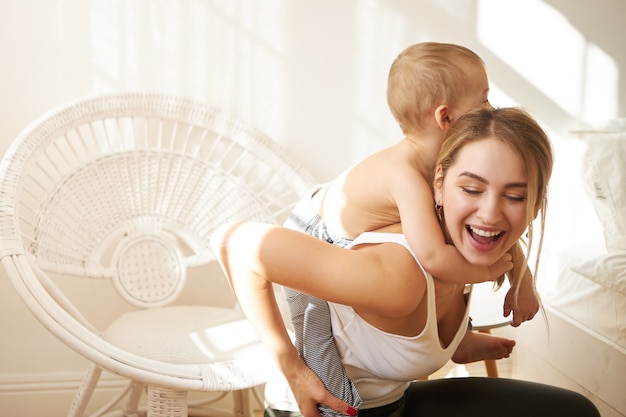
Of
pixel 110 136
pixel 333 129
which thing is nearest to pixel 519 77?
pixel 333 129

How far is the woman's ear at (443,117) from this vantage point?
1.32m

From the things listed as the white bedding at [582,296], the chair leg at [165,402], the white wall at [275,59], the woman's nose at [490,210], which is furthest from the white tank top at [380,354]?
the white wall at [275,59]

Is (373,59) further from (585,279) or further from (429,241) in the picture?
(429,241)

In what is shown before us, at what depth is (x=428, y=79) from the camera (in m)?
1.34

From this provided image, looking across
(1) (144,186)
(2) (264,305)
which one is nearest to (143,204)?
(1) (144,186)

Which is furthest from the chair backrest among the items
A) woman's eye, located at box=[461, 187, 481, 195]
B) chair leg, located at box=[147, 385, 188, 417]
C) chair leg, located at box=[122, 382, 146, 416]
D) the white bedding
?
woman's eye, located at box=[461, 187, 481, 195]

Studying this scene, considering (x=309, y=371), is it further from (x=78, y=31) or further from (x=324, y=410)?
(x=78, y=31)

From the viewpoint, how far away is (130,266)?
7.86ft

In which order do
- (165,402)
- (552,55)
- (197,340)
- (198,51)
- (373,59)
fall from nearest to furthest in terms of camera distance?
(165,402) < (197,340) < (198,51) < (373,59) < (552,55)

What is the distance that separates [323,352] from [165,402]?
0.79 metres

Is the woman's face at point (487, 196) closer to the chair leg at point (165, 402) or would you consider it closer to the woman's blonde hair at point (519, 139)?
the woman's blonde hair at point (519, 139)

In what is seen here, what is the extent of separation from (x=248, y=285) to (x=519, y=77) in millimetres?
1973

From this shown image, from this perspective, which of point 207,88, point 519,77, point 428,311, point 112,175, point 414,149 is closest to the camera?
point 428,311

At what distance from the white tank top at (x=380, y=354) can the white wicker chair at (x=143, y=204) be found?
74 centimetres
